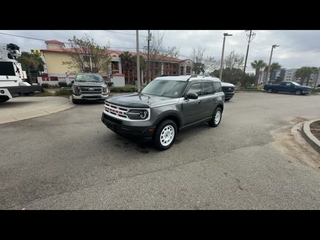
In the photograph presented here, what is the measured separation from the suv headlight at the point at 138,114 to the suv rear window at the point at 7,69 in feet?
28.6

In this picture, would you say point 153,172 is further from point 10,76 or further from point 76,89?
point 10,76

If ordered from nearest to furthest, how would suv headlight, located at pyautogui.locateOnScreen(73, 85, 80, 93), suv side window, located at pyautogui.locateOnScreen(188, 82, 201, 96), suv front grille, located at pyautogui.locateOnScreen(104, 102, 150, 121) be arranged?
suv front grille, located at pyautogui.locateOnScreen(104, 102, 150, 121)
suv side window, located at pyautogui.locateOnScreen(188, 82, 201, 96)
suv headlight, located at pyautogui.locateOnScreen(73, 85, 80, 93)

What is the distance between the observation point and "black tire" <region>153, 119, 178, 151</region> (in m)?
3.79

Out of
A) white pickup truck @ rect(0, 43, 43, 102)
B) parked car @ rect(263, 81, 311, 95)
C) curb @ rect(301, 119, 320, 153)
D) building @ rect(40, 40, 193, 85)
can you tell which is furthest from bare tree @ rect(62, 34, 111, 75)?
parked car @ rect(263, 81, 311, 95)

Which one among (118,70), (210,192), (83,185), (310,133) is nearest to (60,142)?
(83,185)

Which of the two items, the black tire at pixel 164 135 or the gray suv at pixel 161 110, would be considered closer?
the gray suv at pixel 161 110

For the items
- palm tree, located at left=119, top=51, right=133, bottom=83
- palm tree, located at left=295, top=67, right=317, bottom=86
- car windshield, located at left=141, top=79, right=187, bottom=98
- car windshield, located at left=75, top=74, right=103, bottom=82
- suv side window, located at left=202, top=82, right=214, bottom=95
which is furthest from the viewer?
palm tree, located at left=295, top=67, right=317, bottom=86

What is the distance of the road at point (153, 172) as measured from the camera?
236 cm

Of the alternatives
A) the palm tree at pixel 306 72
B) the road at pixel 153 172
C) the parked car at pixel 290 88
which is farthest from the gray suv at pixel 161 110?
the palm tree at pixel 306 72

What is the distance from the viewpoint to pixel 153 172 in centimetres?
311

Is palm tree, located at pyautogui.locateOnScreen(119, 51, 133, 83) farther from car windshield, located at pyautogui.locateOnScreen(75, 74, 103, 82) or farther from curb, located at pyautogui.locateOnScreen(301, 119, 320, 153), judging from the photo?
curb, located at pyautogui.locateOnScreen(301, 119, 320, 153)

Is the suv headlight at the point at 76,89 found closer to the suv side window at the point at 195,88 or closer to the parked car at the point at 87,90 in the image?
the parked car at the point at 87,90
